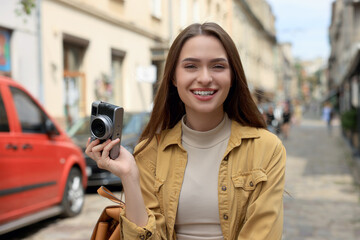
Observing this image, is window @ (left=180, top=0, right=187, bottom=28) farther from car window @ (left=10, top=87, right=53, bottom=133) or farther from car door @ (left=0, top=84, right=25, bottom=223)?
car door @ (left=0, top=84, right=25, bottom=223)

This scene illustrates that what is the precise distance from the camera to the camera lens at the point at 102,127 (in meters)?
→ 1.89

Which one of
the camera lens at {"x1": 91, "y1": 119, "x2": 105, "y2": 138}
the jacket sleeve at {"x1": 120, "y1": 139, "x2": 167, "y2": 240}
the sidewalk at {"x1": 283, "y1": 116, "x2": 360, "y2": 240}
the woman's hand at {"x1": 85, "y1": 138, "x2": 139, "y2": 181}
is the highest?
the camera lens at {"x1": 91, "y1": 119, "x2": 105, "y2": 138}

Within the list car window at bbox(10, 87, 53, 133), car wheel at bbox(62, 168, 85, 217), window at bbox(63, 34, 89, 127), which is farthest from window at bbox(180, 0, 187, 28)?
car window at bbox(10, 87, 53, 133)

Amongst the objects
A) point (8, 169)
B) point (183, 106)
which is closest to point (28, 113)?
point (8, 169)

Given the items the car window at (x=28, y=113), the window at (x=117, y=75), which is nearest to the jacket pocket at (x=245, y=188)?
the car window at (x=28, y=113)

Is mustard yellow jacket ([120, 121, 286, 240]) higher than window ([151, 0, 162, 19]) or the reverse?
the reverse

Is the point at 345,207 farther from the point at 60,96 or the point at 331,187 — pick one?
the point at 60,96

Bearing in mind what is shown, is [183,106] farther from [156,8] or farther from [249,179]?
[156,8]

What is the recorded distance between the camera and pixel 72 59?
49.3 feet

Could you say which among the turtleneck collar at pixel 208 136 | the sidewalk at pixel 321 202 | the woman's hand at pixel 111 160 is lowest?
the sidewalk at pixel 321 202

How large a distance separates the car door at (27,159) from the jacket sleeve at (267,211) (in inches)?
157

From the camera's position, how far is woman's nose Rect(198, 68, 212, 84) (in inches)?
81.7

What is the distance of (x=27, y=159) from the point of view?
19.3 feet

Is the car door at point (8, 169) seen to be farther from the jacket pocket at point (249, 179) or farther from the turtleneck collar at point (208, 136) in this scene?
the jacket pocket at point (249, 179)
